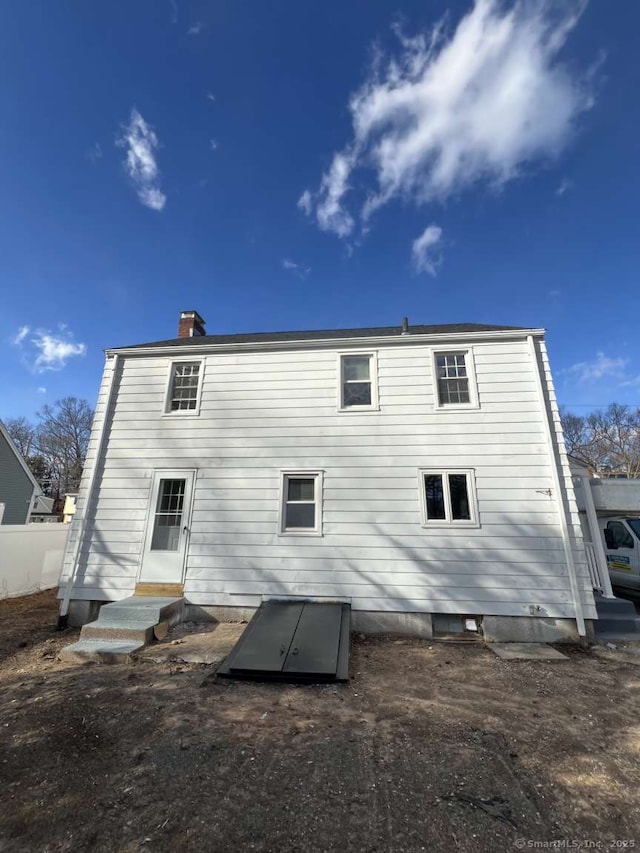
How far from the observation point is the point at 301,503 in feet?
25.0

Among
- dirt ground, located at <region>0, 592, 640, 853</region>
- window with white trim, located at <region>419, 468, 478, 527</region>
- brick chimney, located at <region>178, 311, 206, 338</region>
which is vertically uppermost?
brick chimney, located at <region>178, 311, 206, 338</region>

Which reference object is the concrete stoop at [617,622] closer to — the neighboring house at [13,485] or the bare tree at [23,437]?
the neighboring house at [13,485]

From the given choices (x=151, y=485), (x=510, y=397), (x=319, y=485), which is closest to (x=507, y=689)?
(x=319, y=485)

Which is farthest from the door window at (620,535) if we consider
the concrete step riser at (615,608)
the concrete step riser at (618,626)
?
the concrete step riser at (618,626)

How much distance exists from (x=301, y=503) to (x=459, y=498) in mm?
3084

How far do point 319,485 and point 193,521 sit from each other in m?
2.66

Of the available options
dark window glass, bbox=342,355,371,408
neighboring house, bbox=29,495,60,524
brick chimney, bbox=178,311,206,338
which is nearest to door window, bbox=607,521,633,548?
dark window glass, bbox=342,355,371,408

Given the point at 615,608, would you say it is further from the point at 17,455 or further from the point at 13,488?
the point at 17,455

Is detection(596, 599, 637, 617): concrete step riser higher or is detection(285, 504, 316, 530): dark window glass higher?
detection(285, 504, 316, 530): dark window glass

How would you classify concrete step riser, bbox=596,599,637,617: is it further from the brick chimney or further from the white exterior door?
the brick chimney

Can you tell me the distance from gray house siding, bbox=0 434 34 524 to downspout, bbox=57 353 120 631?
11.0 m

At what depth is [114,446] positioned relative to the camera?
324 inches

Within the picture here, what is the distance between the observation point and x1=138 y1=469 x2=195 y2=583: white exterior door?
746 centimetres

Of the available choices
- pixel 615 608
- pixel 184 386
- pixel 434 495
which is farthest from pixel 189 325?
pixel 615 608
